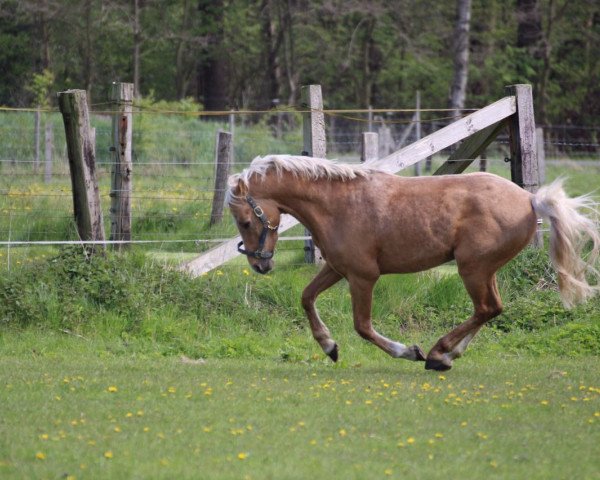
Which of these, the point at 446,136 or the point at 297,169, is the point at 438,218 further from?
the point at 446,136

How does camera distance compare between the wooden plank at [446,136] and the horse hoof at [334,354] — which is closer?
the horse hoof at [334,354]

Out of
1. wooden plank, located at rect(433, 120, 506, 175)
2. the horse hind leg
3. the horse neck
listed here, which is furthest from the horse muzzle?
wooden plank, located at rect(433, 120, 506, 175)

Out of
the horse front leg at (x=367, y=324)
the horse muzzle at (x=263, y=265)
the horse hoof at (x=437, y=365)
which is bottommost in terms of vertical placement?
the horse hoof at (x=437, y=365)

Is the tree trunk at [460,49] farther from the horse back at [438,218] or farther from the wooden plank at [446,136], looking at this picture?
the horse back at [438,218]

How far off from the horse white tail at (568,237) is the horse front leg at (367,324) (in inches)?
55.1

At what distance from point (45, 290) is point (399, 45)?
3336 cm

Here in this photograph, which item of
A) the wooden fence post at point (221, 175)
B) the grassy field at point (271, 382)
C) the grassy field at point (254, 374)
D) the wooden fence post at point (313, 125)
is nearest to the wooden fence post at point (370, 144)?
the wooden fence post at point (313, 125)

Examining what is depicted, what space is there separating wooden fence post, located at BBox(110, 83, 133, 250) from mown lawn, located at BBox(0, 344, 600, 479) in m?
2.64

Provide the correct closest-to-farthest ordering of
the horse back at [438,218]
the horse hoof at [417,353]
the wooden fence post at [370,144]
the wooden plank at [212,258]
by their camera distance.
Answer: the horse back at [438,218] < the horse hoof at [417,353] < the wooden plank at [212,258] < the wooden fence post at [370,144]

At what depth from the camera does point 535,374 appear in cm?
902

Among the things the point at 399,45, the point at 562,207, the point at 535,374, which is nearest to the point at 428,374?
the point at 535,374

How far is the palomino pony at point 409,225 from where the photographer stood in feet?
29.7

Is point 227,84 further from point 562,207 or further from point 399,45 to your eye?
point 562,207

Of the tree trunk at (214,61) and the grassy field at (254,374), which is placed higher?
the tree trunk at (214,61)
